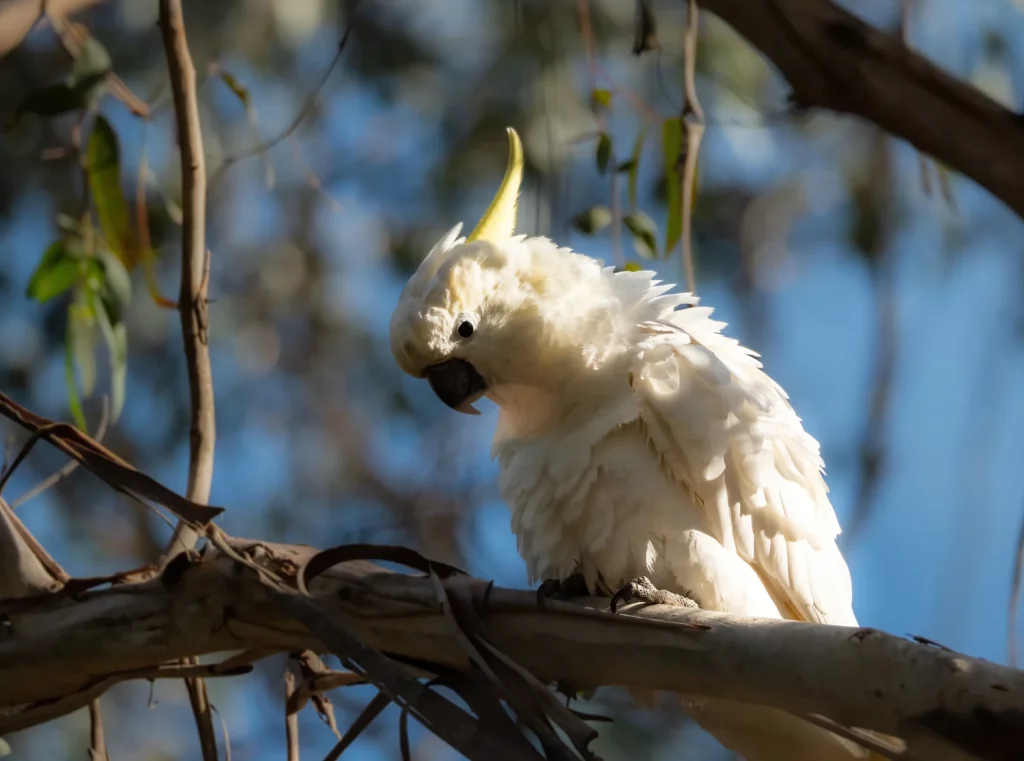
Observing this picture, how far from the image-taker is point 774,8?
1.18 metres

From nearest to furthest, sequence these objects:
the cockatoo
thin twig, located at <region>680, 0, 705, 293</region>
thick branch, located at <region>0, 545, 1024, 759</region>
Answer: thick branch, located at <region>0, 545, 1024, 759</region> < the cockatoo < thin twig, located at <region>680, 0, 705, 293</region>

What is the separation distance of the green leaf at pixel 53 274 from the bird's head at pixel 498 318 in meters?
0.71

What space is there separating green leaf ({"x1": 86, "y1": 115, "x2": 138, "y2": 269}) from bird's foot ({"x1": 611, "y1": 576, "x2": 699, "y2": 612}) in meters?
1.18

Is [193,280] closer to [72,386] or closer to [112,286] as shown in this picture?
[72,386]

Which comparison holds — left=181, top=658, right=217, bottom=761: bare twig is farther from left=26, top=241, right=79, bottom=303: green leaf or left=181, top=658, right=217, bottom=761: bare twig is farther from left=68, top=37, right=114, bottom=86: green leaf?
left=68, top=37, right=114, bottom=86: green leaf

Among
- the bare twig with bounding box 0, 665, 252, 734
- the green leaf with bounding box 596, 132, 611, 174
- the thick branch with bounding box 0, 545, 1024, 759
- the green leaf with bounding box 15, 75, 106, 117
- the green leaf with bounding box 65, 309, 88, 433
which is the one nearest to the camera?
the thick branch with bounding box 0, 545, 1024, 759

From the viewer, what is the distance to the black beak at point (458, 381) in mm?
1852

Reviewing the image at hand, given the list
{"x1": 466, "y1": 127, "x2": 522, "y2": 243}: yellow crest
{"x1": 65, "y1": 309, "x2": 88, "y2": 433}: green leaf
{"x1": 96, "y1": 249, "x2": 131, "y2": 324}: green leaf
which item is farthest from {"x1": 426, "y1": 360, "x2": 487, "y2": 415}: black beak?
{"x1": 96, "y1": 249, "x2": 131, "y2": 324}: green leaf

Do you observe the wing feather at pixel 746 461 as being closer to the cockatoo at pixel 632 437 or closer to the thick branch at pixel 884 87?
the cockatoo at pixel 632 437

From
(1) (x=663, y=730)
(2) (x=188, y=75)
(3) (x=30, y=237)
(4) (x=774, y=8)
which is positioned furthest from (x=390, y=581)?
(3) (x=30, y=237)

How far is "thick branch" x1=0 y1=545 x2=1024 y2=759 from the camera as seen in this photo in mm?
891

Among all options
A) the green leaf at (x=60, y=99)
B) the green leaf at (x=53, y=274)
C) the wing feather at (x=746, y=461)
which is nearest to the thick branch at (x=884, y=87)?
the wing feather at (x=746, y=461)

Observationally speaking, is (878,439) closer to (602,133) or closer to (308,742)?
(602,133)

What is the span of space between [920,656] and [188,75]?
1346 millimetres
